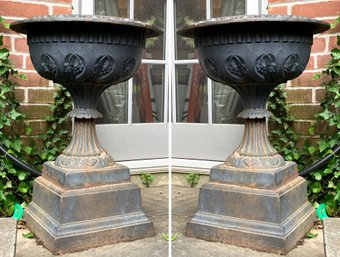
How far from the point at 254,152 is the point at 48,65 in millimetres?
1099

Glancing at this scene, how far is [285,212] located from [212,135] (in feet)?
4.15

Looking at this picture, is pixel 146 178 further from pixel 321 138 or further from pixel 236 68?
pixel 236 68

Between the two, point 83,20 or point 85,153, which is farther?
point 85,153

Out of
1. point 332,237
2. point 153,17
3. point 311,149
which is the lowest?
point 332,237

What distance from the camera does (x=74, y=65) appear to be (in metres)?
2.13

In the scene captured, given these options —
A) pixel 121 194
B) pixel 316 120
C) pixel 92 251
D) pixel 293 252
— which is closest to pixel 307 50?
pixel 316 120

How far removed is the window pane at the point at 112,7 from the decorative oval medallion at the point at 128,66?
1.12m

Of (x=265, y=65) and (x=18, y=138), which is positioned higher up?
(x=265, y=65)

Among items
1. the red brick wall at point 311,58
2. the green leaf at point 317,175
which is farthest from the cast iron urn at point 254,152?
the red brick wall at point 311,58

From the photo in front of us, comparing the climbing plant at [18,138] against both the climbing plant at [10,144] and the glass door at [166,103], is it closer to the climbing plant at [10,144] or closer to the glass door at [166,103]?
the climbing plant at [10,144]

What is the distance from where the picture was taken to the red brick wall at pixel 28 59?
9.45 feet

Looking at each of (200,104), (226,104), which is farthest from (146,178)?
(226,104)

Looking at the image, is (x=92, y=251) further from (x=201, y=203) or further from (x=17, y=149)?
(x=17, y=149)

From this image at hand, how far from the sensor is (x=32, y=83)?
9.77 ft
